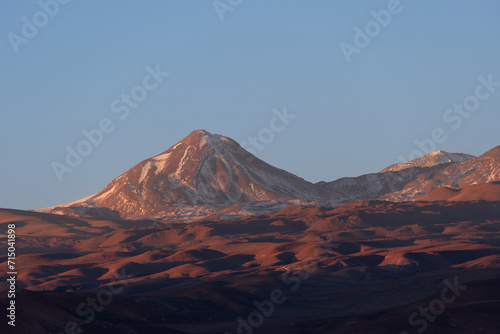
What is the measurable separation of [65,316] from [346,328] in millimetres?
24418

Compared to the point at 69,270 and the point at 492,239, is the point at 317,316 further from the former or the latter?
the point at 492,239

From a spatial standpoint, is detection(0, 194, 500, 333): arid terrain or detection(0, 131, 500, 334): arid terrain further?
detection(0, 194, 500, 333): arid terrain

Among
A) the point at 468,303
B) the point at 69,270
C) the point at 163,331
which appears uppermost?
the point at 69,270

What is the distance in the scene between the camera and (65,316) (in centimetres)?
7862

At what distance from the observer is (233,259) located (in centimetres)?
16912

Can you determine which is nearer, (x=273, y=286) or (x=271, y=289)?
(x=271, y=289)

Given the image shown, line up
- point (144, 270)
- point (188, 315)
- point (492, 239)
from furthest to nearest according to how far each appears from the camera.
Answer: point (492, 239) → point (144, 270) → point (188, 315)

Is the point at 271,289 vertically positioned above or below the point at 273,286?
below

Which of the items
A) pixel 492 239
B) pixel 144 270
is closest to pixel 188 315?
pixel 144 270

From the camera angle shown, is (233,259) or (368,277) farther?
(233,259)

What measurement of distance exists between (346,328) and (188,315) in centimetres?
2533

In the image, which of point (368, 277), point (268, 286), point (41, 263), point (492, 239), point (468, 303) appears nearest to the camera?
point (468, 303)

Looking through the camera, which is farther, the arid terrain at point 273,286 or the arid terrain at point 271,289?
the arid terrain at point 273,286

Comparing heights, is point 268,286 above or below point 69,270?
below
